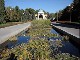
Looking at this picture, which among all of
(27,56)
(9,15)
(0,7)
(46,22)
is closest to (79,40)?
(27,56)

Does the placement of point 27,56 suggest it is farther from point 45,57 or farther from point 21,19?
point 21,19

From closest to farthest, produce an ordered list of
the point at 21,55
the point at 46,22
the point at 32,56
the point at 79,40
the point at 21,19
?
the point at 21,55, the point at 32,56, the point at 79,40, the point at 46,22, the point at 21,19

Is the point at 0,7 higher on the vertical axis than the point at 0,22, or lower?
higher

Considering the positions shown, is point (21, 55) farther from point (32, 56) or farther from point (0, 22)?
point (0, 22)

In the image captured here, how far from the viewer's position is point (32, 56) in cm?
922

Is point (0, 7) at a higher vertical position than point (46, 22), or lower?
higher

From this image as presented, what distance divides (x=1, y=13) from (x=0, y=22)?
271cm

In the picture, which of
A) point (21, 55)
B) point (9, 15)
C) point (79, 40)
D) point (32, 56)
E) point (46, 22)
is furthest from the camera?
point (9, 15)

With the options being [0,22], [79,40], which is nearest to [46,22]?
[0,22]

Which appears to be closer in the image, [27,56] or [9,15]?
[27,56]

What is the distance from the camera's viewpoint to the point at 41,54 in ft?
29.8

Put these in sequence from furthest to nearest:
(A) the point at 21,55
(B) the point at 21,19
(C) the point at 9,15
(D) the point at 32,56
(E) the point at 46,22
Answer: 1. (B) the point at 21,19
2. (C) the point at 9,15
3. (E) the point at 46,22
4. (D) the point at 32,56
5. (A) the point at 21,55

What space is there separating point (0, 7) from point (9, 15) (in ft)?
59.1

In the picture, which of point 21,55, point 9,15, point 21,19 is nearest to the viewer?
point 21,55
